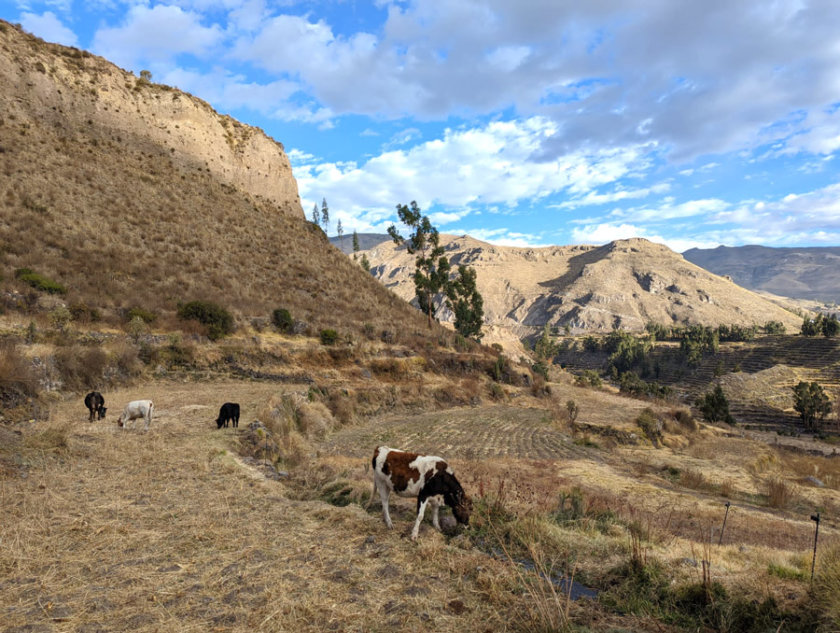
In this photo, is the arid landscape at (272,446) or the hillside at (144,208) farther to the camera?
the hillside at (144,208)

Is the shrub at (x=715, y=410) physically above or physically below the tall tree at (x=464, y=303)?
below

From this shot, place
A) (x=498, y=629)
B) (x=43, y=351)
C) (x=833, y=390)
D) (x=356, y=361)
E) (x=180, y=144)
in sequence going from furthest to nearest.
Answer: (x=833, y=390), (x=180, y=144), (x=356, y=361), (x=43, y=351), (x=498, y=629)

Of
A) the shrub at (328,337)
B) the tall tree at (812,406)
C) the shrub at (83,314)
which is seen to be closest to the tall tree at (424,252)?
the shrub at (328,337)

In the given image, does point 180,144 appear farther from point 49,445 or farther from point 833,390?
point 833,390

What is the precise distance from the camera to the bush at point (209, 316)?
29.6m

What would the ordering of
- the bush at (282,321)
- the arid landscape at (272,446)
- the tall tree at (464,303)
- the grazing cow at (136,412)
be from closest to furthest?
the arid landscape at (272,446)
the grazing cow at (136,412)
the bush at (282,321)
the tall tree at (464,303)

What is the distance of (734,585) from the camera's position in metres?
5.63

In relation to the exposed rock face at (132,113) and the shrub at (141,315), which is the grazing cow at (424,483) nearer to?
the shrub at (141,315)

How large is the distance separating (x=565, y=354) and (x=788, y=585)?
570 ft

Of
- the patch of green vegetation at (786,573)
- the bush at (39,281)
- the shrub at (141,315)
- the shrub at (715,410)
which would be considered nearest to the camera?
the patch of green vegetation at (786,573)

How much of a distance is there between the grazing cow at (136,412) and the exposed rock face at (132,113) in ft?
152

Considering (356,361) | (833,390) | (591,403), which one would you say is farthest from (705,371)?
(356,361)

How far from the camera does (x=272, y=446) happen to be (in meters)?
15.7

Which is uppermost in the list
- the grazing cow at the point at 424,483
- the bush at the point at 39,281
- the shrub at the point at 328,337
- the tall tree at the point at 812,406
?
the bush at the point at 39,281
